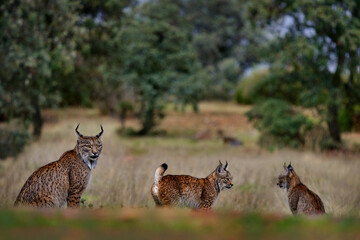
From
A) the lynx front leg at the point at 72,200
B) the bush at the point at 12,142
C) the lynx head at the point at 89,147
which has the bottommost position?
the bush at the point at 12,142

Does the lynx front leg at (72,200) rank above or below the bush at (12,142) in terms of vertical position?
above

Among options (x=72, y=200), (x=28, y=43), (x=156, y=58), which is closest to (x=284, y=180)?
(x=72, y=200)

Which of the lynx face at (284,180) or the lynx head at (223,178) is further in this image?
the lynx face at (284,180)

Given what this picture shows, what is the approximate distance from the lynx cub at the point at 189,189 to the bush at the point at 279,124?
700 inches

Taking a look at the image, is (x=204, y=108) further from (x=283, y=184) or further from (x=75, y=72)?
(x=283, y=184)

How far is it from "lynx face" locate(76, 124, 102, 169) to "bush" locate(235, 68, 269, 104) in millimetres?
21122

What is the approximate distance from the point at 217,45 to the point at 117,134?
107 feet

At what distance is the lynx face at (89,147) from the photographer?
252 inches

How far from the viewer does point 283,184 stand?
7457 millimetres

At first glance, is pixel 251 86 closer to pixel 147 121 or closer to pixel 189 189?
pixel 147 121

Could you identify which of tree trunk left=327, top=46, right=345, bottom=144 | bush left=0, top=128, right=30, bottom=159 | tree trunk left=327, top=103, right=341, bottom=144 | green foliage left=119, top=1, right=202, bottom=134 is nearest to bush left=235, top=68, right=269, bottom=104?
green foliage left=119, top=1, right=202, bottom=134

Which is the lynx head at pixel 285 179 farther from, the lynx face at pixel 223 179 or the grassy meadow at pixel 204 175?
the lynx face at pixel 223 179

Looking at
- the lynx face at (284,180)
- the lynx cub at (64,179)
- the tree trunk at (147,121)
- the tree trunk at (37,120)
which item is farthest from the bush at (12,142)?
the lynx face at (284,180)

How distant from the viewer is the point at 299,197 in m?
7.06
